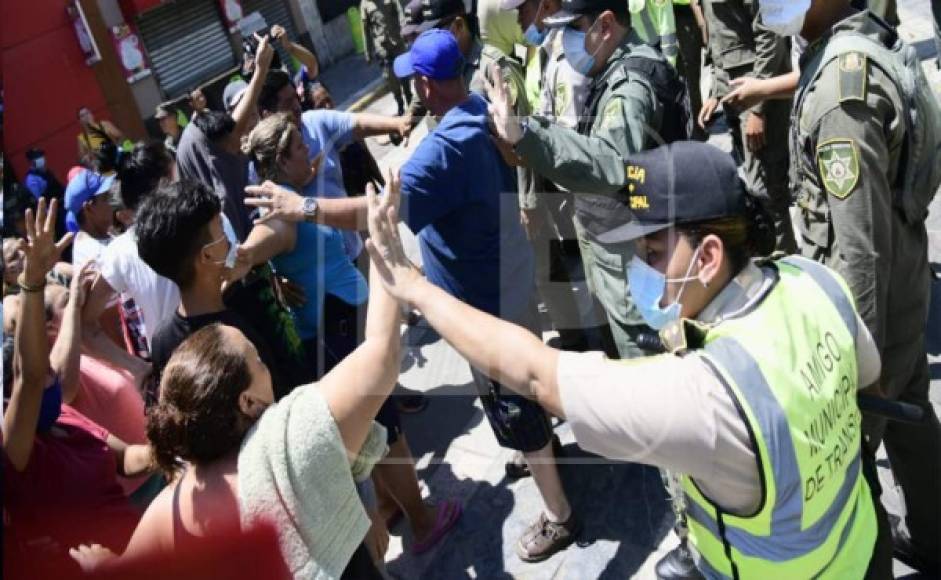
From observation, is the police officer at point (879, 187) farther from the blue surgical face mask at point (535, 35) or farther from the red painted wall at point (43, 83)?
the red painted wall at point (43, 83)

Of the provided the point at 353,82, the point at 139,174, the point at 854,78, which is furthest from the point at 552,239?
the point at 353,82

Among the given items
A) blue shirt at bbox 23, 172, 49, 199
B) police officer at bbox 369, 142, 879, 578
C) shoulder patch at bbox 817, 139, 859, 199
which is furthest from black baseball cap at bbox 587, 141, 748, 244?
blue shirt at bbox 23, 172, 49, 199

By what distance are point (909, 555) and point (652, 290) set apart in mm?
1615

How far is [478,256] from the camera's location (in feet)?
10.3

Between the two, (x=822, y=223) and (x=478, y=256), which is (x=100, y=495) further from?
(x=822, y=223)

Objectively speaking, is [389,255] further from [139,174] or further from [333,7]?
[333,7]

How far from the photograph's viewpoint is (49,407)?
8.39 ft

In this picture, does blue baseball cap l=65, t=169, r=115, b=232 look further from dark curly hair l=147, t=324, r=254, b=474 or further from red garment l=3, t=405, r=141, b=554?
dark curly hair l=147, t=324, r=254, b=474

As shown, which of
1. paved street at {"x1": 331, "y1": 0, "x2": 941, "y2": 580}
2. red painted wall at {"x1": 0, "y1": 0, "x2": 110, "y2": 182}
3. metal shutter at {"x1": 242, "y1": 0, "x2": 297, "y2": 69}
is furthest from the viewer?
metal shutter at {"x1": 242, "y1": 0, "x2": 297, "y2": 69}

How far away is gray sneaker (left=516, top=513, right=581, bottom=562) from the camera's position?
326 centimetres

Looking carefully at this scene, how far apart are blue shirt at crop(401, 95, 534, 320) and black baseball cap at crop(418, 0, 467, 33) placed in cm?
155

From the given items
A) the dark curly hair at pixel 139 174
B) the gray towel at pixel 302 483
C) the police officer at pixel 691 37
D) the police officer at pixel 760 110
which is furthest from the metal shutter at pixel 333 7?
the gray towel at pixel 302 483

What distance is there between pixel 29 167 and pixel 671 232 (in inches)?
396

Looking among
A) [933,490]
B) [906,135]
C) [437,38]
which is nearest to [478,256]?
[437,38]
